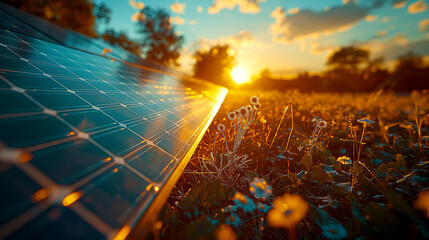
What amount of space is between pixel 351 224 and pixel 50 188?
1.87 meters

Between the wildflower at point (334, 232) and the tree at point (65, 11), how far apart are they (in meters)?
33.5

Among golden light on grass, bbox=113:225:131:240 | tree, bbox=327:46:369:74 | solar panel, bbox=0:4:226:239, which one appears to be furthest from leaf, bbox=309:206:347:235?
tree, bbox=327:46:369:74

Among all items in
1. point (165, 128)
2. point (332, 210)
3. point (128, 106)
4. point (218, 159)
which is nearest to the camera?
point (332, 210)

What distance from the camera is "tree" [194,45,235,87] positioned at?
40312 millimetres

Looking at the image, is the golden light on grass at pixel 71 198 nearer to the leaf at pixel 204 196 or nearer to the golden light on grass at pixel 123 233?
the golden light on grass at pixel 123 233

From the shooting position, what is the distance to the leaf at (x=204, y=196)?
1.50 metres

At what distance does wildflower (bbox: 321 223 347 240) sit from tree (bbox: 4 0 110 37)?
33.5 m

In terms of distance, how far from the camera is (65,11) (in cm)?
2445

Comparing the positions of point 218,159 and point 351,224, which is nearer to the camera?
point 351,224

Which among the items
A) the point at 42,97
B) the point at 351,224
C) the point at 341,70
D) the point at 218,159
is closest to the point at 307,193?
the point at 351,224

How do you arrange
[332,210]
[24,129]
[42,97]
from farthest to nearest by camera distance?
[332,210], [42,97], [24,129]

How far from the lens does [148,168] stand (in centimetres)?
121

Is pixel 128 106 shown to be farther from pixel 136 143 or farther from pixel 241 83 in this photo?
pixel 241 83

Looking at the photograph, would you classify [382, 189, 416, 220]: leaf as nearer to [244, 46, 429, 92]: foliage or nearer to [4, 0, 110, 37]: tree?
[244, 46, 429, 92]: foliage
